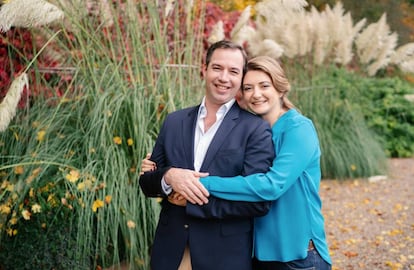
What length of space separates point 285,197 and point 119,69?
7.98 feet

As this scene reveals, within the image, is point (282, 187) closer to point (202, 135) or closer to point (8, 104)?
point (202, 135)

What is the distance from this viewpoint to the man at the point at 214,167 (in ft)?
8.15

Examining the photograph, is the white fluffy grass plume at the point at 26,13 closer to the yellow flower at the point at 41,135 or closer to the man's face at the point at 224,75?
the yellow flower at the point at 41,135

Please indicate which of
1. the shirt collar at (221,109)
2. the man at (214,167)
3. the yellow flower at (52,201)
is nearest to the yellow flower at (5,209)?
the yellow flower at (52,201)

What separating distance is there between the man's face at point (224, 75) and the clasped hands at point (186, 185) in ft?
1.33

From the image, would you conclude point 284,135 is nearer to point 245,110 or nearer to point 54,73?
point 245,110

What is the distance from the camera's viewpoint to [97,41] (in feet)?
14.6

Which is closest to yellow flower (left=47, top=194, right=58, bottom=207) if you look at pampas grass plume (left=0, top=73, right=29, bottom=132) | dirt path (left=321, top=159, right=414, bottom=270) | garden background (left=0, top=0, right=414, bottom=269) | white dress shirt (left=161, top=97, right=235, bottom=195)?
garden background (left=0, top=0, right=414, bottom=269)

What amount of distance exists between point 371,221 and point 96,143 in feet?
11.0

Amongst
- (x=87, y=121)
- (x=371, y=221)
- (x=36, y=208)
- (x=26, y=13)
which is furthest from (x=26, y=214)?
(x=371, y=221)

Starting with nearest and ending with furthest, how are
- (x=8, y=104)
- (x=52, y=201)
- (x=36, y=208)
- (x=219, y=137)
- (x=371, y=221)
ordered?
(x=219, y=137) → (x=8, y=104) → (x=36, y=208) → (x=52, y=201) → (x=371, y=221)

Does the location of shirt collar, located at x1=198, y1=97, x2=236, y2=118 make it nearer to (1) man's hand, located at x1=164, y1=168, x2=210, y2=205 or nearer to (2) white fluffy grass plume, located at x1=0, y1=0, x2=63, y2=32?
(1) man's hand, located at x1=164, y1=168, x2=210, y2=205

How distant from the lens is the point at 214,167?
2.54 metres

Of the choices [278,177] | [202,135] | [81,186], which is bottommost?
[81,186]
